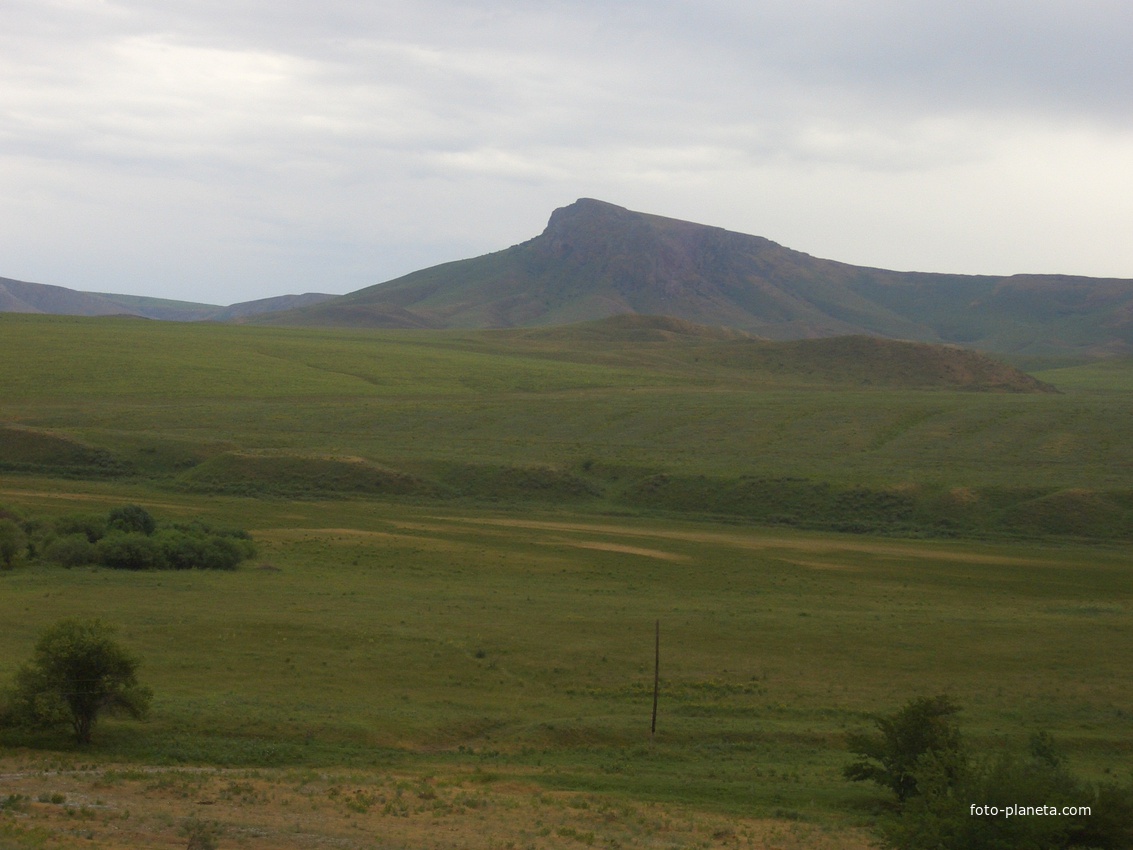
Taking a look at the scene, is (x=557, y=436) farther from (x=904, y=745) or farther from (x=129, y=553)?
(x=904, y=745)

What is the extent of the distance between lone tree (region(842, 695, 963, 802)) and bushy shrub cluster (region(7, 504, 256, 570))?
32.6 m

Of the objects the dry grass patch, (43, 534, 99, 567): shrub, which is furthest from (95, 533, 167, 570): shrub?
the dry grass patch

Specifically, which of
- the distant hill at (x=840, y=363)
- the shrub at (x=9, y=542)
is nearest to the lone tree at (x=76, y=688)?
the shrub at (x=9, y=542)

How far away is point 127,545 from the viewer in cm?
5144

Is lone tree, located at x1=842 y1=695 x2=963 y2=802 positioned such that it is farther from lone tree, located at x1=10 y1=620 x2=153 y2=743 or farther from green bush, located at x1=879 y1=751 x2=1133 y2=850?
lone tree, located at x1=10 y1=620 x2=153 y2=743

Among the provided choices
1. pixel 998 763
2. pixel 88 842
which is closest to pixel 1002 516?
pixel 998 763

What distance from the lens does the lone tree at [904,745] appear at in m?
27.1

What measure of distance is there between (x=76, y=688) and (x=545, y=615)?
1887 centimetres

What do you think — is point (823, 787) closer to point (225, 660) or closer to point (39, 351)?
point (225, 660)

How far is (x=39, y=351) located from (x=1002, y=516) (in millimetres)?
103888

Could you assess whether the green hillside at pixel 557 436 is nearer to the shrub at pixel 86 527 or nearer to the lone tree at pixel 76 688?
the shrub at pixel 86 527

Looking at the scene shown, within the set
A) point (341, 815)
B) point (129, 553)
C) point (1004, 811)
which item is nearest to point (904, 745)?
point (1004, 811)

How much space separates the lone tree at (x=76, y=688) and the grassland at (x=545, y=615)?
0.78 meters

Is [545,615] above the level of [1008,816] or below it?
below
